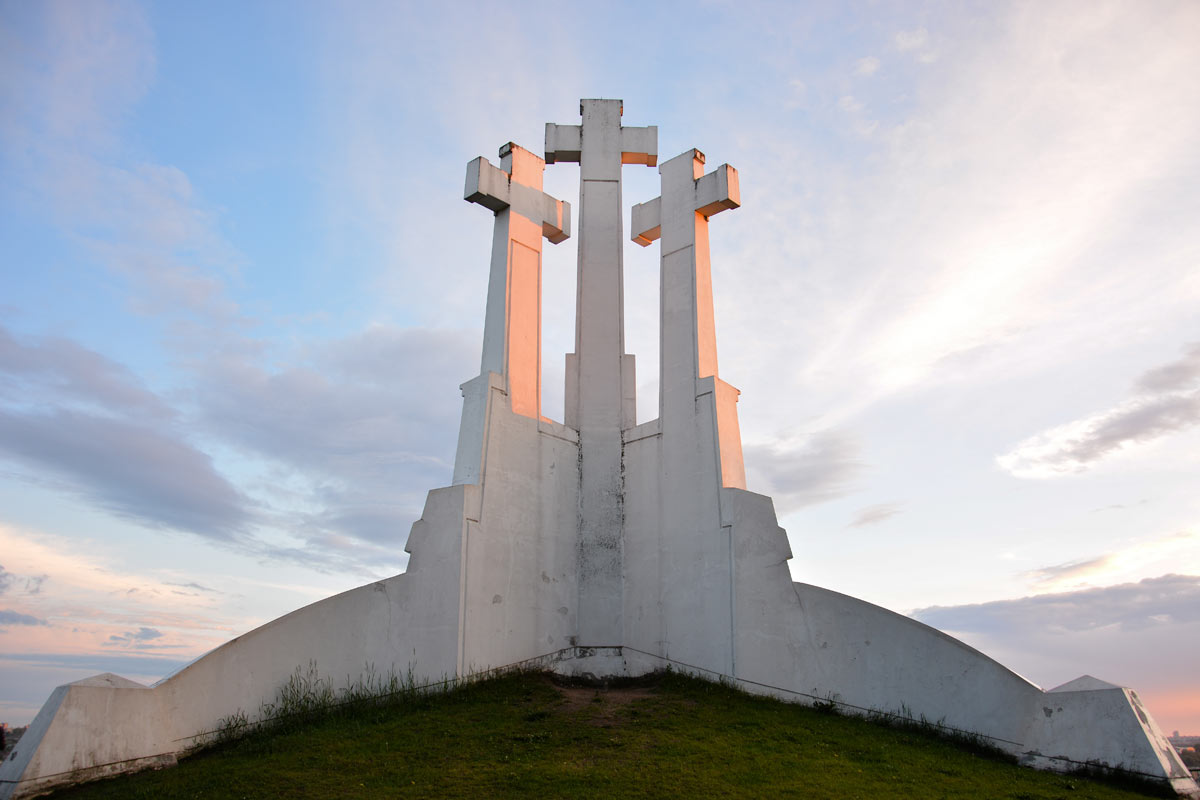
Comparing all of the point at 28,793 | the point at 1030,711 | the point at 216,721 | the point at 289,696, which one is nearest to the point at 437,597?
the point at 289,696

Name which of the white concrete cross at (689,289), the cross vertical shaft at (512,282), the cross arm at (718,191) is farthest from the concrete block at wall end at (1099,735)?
the cross arm at (718,191)

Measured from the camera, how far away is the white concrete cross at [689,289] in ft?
50.1

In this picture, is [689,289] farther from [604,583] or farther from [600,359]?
[604,583]

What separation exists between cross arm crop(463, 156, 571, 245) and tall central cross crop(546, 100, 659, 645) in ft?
1.44

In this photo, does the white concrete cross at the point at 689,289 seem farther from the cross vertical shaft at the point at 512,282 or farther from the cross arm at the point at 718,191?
the cross vertical shaft at the point at 512,282

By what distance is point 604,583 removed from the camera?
51.0 feet

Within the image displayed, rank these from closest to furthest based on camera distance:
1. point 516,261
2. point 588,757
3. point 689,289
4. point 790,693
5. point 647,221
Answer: point 588,757, point 790,693, point 689,289, point 516,261, point 647,221

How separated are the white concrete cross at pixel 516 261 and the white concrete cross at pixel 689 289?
202cm

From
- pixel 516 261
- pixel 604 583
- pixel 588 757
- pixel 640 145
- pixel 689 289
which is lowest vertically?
pixel 588 757

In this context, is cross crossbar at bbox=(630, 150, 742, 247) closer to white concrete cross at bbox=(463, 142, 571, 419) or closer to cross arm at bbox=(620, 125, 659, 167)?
cross arm at bbox=(620, 125, 659, 167)

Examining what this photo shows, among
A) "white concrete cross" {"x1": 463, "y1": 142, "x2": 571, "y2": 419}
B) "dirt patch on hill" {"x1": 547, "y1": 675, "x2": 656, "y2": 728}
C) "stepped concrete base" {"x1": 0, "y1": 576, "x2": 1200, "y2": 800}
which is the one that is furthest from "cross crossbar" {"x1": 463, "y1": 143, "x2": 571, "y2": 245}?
"dirt patch on hill" {"x1": 547, "y1": 675, "x2": 656, "y2": 728}

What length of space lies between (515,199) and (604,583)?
23.9 feet

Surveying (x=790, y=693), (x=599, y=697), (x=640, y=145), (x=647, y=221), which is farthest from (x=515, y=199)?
(x=790, y=693)

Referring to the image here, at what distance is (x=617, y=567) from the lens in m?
15.6
